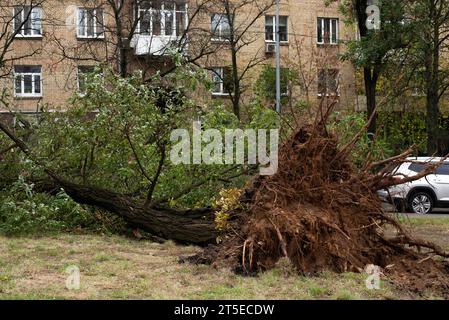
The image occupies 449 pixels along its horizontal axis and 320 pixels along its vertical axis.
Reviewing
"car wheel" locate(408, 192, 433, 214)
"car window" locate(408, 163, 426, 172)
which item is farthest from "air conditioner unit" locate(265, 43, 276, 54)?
"car window" locate(408, 163, 426, 172)

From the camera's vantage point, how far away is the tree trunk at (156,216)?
920 cm

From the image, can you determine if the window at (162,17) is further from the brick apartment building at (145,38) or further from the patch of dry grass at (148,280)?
the patch of dry grass at (148,280)

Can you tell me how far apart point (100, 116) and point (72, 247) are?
2.17 m

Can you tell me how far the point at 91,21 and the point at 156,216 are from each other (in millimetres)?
17090

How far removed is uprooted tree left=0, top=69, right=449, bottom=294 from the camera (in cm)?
682

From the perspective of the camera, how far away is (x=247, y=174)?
35.3 ft

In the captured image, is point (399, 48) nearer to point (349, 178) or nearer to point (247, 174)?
point (247, 174)

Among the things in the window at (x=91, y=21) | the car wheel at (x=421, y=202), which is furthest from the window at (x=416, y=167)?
the window at (x=91, y=21)

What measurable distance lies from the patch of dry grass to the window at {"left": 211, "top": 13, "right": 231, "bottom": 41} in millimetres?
17106

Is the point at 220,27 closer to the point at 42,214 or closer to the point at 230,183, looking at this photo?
the point at 230,183

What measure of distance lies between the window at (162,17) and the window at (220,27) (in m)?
1.20

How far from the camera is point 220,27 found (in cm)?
2728

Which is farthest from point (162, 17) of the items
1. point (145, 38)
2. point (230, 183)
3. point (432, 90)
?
point (230, 183)

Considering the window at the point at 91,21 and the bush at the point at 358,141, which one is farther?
the window at the point at 91,21
